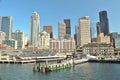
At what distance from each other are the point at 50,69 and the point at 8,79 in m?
21.1

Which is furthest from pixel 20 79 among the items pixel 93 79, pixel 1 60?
pixel 1 60

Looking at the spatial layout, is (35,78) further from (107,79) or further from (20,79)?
(107,79)

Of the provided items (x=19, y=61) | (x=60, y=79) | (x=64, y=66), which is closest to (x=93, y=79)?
(x=60, y=79)

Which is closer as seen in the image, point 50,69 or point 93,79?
point 93,79

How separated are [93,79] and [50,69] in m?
21.9

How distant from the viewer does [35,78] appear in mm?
57188

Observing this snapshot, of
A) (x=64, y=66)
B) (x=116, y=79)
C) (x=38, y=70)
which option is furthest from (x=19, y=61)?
(x=116, y=79)

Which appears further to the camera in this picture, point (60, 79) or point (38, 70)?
point (38, 70)

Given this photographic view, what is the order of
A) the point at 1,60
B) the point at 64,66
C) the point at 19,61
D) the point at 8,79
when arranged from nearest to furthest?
the point at 8,79
the point at 64,66
the point at 19,61
the point at 1,60

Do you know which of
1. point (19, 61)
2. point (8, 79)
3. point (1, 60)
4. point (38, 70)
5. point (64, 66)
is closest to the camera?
point (8, 79)

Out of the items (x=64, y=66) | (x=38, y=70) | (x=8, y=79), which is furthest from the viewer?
(x=64, y=66)

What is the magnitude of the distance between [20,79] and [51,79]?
26.8 ft

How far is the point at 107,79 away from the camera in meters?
56.0

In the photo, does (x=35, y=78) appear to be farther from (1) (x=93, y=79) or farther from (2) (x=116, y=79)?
(2) (x=116, y=79)
